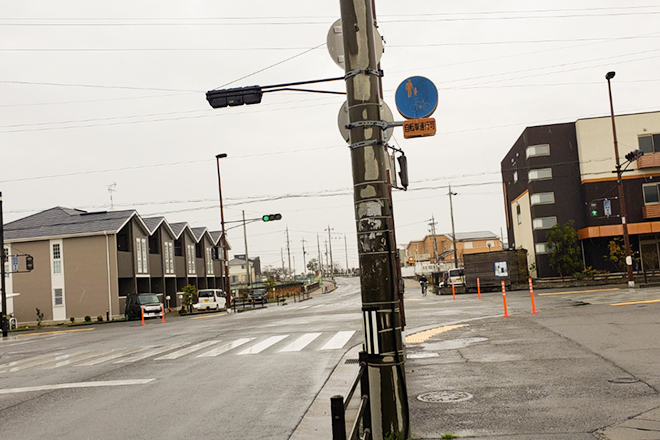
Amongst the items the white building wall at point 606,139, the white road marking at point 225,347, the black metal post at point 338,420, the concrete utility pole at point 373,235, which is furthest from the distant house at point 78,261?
the black metal post at point 338,420

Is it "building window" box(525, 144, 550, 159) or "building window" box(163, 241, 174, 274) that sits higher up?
"building window" box(525, 144, 550, 159)

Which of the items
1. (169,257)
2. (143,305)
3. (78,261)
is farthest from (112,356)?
(169,257)

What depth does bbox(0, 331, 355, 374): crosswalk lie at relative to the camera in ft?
49.4

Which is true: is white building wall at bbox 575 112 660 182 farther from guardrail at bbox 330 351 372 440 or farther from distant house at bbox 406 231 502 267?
distant house at bbox 406 231 502 267

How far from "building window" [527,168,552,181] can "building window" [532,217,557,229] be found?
3268 mm

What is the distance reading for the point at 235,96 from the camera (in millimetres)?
11695

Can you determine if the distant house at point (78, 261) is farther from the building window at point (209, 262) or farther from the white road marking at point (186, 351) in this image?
the white road marking at point (186, 351)

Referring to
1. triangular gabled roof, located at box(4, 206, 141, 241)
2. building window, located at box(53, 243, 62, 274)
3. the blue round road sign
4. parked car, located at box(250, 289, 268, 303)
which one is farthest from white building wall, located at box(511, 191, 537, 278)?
the blue round road sign

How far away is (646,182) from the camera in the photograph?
4534 cm

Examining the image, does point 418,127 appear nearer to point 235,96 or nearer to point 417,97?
point 417,97

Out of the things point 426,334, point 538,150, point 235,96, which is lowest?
point 426,334

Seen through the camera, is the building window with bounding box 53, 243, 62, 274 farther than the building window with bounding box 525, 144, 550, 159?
No

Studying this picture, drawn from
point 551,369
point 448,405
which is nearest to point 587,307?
point 551,369

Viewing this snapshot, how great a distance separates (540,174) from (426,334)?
115 ft
